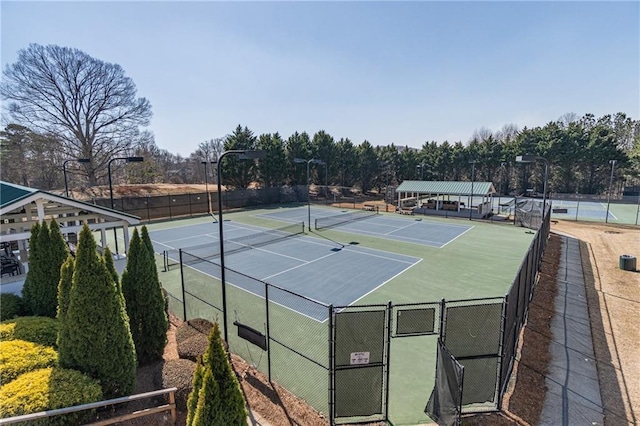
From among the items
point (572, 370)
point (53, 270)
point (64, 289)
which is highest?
point (64, 289)

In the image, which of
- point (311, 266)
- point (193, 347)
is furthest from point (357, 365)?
point (311, 266)

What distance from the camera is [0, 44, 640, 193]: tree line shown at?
3459cm

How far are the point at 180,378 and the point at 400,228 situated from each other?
2172 centimetres

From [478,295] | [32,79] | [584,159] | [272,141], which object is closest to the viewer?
[478,295]

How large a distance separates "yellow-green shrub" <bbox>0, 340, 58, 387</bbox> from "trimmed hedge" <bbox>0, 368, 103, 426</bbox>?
0.23 metres

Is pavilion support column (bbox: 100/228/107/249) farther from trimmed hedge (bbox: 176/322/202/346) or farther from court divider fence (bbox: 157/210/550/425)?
court divider fence (bbox: 157/210/550/425)

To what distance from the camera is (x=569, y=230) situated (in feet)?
81.8

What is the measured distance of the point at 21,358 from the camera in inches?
223

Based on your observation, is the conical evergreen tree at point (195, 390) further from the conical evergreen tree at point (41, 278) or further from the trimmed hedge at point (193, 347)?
the conical evergreen tree at point (41, 278)

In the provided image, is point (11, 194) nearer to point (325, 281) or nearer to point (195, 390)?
point (195, 390)

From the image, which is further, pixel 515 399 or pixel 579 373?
pixel 579 373

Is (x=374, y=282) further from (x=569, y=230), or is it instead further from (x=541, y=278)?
(x=569, y=230)

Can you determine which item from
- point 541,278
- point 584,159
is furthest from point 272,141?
point 584,159

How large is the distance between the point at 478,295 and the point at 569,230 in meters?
18.3
